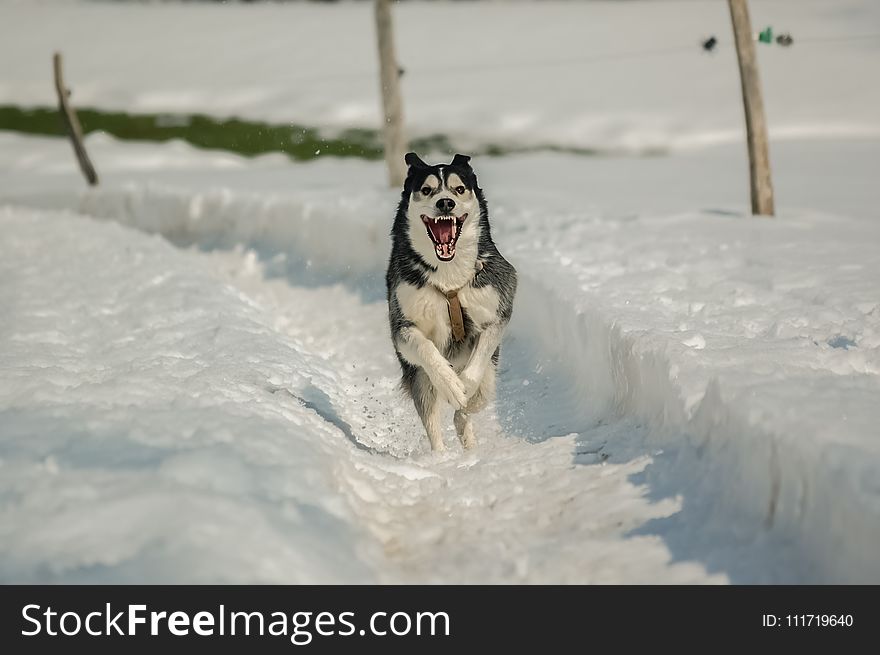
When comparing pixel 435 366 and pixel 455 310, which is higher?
pixel 455 310

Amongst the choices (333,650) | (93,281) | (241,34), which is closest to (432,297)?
(333,650)

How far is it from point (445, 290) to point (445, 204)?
65 centimetres

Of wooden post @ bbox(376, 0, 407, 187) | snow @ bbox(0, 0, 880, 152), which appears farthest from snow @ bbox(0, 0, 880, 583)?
snow @ bbox(0, 0, 880, 152)

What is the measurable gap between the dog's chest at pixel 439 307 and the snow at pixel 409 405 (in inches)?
36.9

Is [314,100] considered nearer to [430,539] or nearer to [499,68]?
[499,68]

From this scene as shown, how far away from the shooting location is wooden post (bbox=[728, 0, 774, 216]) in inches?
631

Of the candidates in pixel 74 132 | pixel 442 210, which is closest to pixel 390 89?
pixel 74 132

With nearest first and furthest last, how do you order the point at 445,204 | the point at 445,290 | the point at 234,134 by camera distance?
the point at 445,204 < the point at 445,290 < the point at 234,134

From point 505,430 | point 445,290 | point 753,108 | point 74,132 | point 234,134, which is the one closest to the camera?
point 445,290

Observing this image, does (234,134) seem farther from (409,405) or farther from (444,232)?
(444,232)

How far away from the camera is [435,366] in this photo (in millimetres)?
7875

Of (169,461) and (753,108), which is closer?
(169,461)

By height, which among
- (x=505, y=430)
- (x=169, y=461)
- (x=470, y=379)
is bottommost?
(x=505, y=430)

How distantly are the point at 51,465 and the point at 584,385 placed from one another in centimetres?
473
